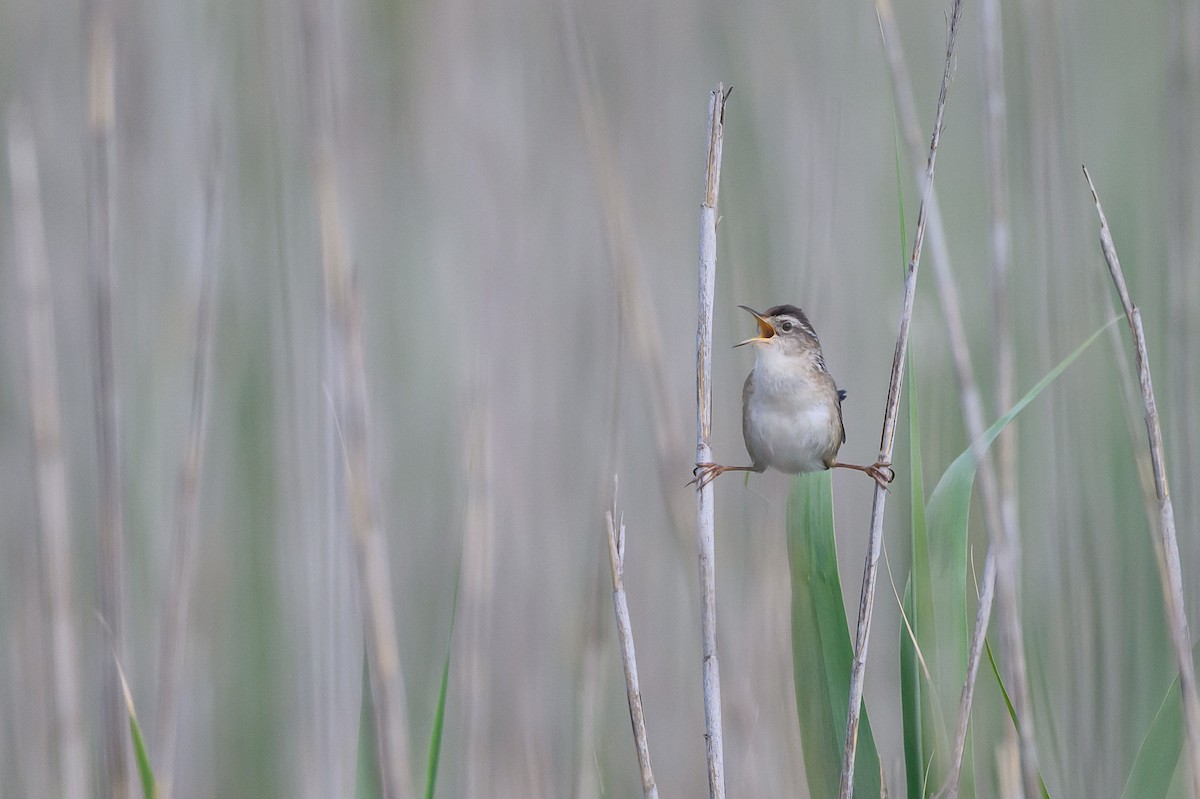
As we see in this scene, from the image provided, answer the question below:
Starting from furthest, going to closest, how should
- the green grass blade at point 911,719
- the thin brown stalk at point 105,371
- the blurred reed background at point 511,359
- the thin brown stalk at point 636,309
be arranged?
the blurred reed background at point 511,359
the thin brown stalk at point 636,309
the thin brown stalk at point 105,371
the green grass blade at point 911,719

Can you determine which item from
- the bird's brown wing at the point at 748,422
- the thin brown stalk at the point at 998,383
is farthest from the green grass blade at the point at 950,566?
the bird's brown wing at the point at 748,422

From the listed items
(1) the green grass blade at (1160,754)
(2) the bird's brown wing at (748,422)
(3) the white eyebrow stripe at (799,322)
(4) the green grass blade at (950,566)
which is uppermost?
(3) the white eyebrow stripe at (799,322)

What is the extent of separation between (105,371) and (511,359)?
1.42m

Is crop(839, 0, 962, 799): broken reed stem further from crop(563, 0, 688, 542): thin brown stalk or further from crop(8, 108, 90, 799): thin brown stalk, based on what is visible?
crop(8, 108, 90, 799): thin brown stalk

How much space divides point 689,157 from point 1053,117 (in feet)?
4.84

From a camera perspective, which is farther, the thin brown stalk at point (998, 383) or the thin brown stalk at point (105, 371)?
the thin brown stalk at point (105, 371)

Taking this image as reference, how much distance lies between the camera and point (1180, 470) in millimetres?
1870

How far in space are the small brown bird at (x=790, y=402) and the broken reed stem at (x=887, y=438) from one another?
20 centimetres

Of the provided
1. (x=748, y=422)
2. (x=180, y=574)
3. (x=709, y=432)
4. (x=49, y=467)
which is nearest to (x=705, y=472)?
(x=709, y=432)

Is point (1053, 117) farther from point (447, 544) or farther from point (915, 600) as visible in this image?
point (447, 544)

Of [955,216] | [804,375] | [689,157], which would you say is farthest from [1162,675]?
[689,157]

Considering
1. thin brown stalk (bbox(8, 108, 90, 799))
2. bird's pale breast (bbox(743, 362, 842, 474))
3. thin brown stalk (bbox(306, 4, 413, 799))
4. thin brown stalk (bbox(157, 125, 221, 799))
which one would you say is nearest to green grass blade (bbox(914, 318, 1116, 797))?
→ bird's pale breast (bbox(743, 362, 842, 474))

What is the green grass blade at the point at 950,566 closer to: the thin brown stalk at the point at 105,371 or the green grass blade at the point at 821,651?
the green grass blade at the point at 821,651

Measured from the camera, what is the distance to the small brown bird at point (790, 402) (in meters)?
1.46
